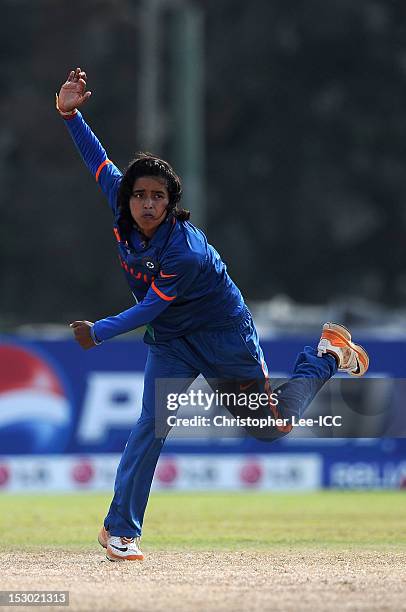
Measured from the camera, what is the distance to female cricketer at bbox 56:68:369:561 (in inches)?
330

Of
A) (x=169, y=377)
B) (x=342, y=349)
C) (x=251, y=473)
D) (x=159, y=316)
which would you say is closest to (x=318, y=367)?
(x=342, y=349)

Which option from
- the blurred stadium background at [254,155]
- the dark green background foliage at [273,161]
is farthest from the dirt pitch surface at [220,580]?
the dark green background foliage at [273,161]

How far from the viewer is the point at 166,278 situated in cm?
834

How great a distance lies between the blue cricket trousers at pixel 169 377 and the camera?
8.66 metres

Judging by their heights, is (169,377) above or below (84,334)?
below

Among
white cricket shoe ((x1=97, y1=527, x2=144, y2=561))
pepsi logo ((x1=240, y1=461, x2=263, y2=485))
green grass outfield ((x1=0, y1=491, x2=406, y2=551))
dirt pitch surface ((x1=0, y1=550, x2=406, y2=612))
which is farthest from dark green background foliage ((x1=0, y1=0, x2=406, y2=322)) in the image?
white cricket shoe ((x1=97, y1=527, x2=144, y2=561))

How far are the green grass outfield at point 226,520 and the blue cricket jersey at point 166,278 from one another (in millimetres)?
1863

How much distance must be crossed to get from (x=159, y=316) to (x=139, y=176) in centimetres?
86

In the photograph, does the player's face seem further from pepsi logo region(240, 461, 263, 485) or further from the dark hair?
pepsi logo region(240, 461, 263, 485)

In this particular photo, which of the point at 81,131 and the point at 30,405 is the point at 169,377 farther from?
the point at 30,405

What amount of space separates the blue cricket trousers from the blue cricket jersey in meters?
0.09

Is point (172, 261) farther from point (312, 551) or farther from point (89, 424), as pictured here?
point (89, 424)

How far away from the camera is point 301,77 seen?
36.3 metres

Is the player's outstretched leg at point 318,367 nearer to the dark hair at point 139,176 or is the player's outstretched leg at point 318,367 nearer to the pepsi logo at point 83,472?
the dark hair at point 139,176
